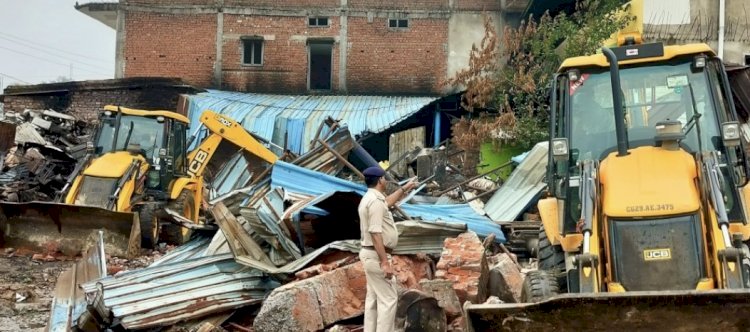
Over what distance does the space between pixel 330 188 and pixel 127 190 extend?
13.6 ft

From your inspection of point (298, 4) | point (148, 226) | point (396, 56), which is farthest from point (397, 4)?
point (148, 226)

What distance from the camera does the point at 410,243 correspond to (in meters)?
8.34

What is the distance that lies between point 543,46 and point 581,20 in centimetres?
110

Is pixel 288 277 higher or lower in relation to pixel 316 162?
lower

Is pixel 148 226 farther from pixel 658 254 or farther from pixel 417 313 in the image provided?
pixel 658 254

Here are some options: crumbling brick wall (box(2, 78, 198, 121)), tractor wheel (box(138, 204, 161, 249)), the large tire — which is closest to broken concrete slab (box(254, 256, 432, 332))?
the large tire

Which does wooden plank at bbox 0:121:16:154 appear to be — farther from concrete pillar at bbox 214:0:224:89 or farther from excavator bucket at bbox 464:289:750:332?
excavator bucket at bbox 464:289:750:332

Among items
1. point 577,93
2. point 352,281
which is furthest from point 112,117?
point 577,93

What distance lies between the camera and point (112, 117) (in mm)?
13523

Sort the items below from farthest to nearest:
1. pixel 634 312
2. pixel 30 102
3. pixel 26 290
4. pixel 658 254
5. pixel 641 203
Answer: pixel 30 102, pixel 26 290, pixel 641 203, pixel 658 254, pixel 634 312

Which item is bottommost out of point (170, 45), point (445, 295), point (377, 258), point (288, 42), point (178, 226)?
point (178, 226)

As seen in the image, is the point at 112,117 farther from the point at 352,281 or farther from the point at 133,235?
the point at 352,281

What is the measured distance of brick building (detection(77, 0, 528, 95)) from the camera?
79.9ft

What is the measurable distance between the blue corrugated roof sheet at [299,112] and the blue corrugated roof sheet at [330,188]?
8.87 metres
